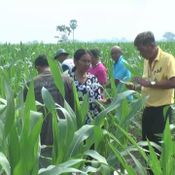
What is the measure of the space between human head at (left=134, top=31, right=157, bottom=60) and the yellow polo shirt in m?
0.10

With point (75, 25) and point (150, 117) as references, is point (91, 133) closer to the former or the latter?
point (150, 117)

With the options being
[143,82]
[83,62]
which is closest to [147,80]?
[143,82]

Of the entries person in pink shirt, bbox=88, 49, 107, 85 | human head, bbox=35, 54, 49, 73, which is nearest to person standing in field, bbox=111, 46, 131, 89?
person in pink shirt, bbox=88, 49, 107, 85

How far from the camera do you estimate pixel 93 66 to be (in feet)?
18.6

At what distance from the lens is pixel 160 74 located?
3789mm

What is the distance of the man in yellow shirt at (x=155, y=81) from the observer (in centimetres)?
368

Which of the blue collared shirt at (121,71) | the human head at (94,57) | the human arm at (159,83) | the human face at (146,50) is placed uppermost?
the human face at (146,50)

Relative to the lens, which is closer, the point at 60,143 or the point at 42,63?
the point at 60,143

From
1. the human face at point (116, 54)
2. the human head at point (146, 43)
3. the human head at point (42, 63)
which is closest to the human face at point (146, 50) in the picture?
the human head at point (146, 43)

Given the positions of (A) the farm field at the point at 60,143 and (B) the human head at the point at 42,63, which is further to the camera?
(B) the human head at the point at 42,63

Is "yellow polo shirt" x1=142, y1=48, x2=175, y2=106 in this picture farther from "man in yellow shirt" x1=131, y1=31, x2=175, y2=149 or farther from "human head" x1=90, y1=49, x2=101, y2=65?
"human head" x1=90, y1=49, x2=101, y2=65

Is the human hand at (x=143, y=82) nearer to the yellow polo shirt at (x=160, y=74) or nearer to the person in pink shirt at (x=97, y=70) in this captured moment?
the yellow polo shirt at (x=160, y=74)

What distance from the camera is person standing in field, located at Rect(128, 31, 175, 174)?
12.1 ft

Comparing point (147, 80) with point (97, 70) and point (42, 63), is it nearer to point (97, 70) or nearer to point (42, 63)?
point (42, 63)
